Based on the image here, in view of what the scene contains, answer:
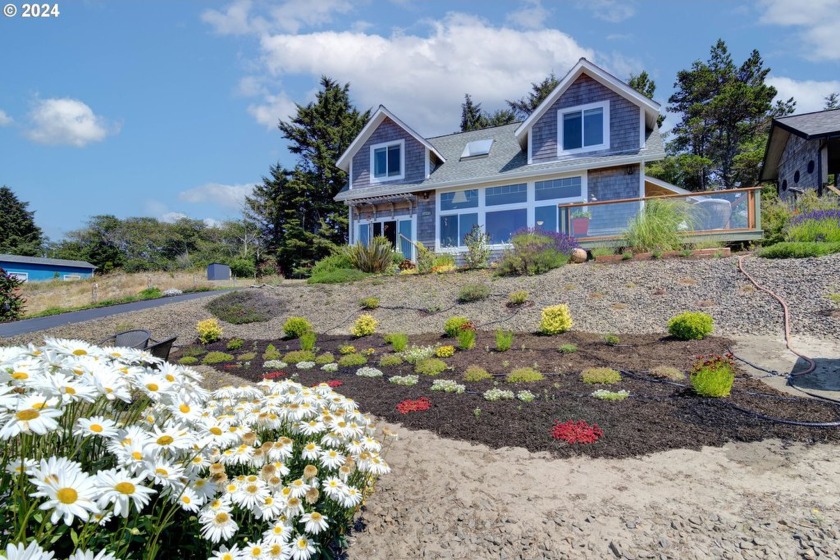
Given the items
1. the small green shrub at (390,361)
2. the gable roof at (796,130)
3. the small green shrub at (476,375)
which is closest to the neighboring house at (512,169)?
the gable roof at (796,130)

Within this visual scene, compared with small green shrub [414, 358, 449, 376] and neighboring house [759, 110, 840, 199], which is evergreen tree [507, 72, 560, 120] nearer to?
neighboring house [759, 110, 840, 199]

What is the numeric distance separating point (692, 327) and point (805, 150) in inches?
510

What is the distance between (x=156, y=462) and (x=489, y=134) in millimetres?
19444

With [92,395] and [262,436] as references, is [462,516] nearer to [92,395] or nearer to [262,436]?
[262,436]

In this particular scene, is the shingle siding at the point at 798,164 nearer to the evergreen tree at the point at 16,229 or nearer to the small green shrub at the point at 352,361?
the small green shrub at the point at 352,361

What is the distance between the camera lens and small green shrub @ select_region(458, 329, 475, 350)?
709 cm

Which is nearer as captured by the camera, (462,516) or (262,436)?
(262,436)

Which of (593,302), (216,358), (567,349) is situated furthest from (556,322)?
(216,358)

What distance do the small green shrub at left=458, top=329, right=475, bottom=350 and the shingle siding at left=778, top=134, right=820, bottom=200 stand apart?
12.1 meters

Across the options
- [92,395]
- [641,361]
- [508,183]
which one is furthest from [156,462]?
[508,183]

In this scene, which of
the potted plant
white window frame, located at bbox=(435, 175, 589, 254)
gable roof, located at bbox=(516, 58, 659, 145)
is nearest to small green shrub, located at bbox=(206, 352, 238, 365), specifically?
the potted plant

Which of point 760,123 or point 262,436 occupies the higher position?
point 760,123

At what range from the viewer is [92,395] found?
56.9 inches

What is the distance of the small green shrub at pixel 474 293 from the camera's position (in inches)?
393
